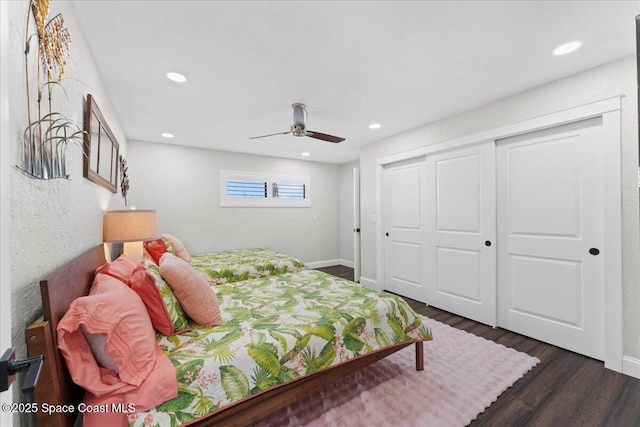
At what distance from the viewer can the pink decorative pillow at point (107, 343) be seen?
3.28ft

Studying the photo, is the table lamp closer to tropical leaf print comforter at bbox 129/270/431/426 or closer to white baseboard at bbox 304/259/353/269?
tropical leaf print comforter at bbox 129/270/431/426

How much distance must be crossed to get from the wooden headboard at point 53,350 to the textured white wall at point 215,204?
11.4 feet

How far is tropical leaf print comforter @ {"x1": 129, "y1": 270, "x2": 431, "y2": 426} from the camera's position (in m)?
1.21

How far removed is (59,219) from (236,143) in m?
3.35

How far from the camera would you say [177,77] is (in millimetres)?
2271

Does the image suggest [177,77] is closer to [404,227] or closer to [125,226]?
[125,226]

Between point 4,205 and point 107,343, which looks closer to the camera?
point 4,205

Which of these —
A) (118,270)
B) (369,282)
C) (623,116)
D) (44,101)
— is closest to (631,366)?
(623,116)

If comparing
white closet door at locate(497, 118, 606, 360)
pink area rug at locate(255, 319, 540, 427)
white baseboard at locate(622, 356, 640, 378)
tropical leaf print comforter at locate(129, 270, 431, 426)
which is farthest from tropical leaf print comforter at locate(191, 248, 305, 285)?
white baseboard at locate(622, 356, 640, 378)

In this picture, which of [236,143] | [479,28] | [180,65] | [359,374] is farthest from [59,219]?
[236,143]

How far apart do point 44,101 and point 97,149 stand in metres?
1.00

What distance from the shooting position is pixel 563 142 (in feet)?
7.89

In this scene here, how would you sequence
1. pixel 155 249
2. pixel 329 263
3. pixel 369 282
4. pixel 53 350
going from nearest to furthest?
pixel 53 350 → pixel 155 249 → pixel 369 282 → pixel 329 263

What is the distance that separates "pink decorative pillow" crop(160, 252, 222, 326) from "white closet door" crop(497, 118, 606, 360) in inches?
116
